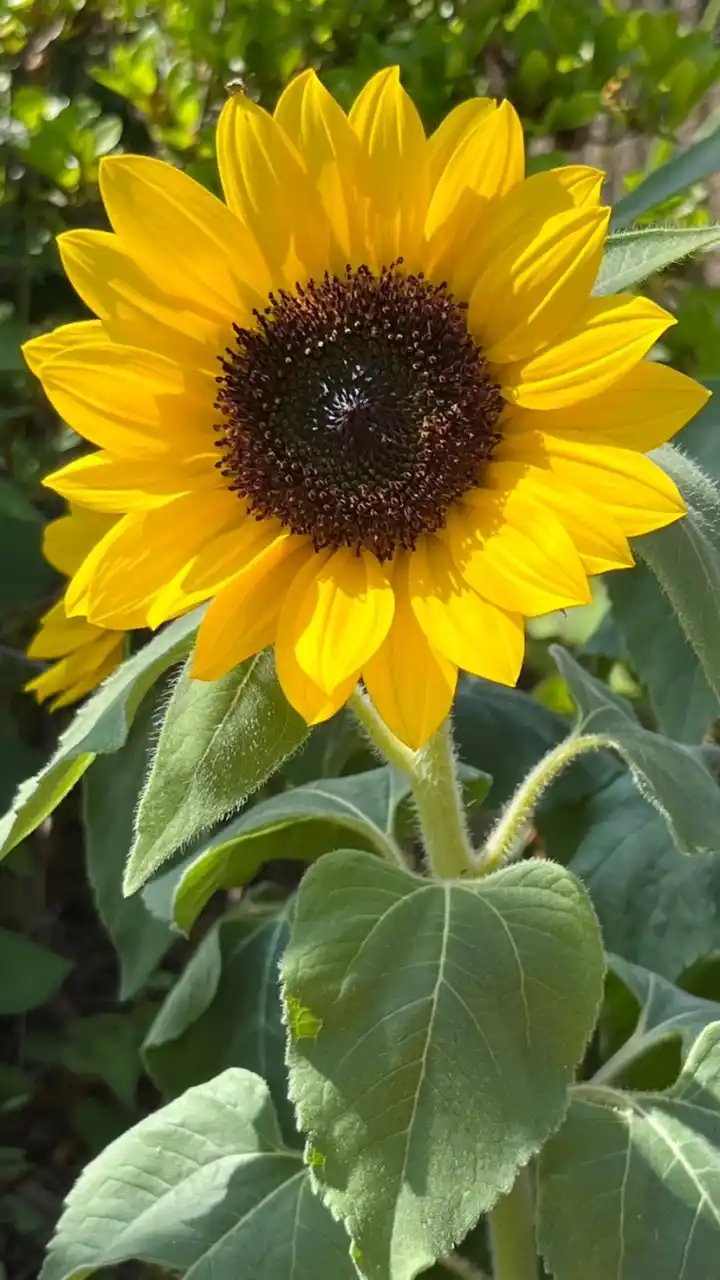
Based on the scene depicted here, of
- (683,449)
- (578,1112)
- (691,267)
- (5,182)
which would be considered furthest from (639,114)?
(578,1112)

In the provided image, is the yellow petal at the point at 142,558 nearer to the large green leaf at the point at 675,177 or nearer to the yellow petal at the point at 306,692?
the yellow petal at the point at 306,692

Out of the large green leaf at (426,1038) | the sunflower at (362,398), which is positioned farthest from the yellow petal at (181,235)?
the large green leaf at (426,1038)

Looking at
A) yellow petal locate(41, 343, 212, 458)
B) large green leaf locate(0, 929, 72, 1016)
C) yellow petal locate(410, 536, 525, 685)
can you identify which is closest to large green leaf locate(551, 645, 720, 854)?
yellow petal locate(410, 536, 525, 685)

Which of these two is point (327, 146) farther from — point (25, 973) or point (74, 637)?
point (25, 973)

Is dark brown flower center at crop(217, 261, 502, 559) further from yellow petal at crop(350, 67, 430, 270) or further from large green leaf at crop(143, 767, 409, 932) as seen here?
large green leaf at crop(143, 767, 409, 932)

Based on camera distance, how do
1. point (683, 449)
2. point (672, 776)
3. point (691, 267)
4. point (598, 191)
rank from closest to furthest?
point (598, 191)
point (672, 776)
point (683, 449)
point (691, 267)

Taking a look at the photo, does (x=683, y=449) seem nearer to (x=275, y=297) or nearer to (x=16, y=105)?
(x=275, y=297)

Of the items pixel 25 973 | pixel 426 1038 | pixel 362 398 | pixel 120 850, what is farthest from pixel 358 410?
pixel 25 973
